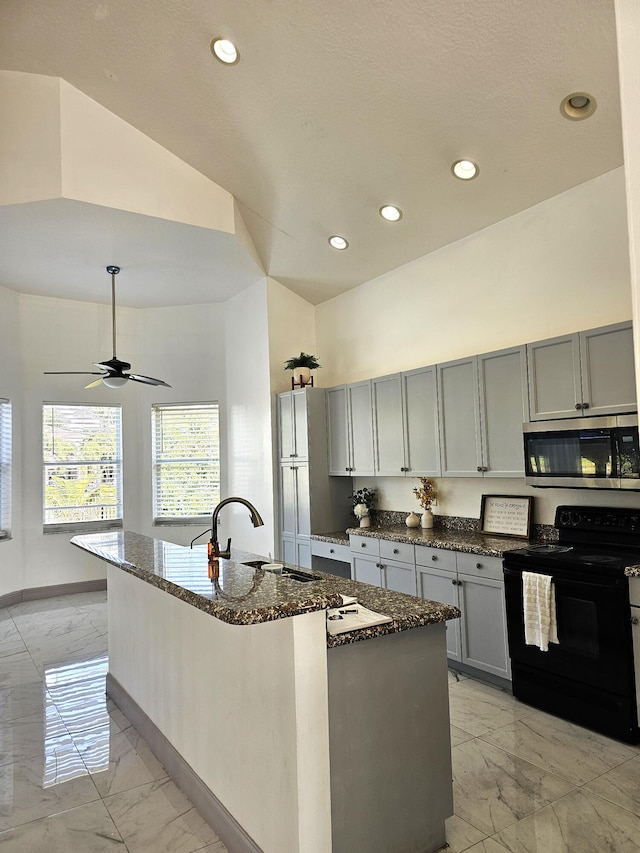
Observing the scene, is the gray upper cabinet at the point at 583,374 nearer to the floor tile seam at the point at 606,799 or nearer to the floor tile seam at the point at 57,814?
the floor tile seam at the point at 606,799

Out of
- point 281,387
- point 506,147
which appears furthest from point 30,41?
point 281,387

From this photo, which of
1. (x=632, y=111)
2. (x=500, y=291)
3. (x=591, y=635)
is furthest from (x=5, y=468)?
(x=632, y=111)

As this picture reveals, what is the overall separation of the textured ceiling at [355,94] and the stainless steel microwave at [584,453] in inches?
63.0

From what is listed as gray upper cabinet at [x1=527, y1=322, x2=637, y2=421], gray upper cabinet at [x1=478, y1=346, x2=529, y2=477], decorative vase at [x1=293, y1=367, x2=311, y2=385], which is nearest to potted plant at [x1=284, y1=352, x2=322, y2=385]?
decorative vase at [x1=293, y1=367, x2=311, y2=385]

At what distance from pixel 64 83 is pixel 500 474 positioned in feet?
13.0

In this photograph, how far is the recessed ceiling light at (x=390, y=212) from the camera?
4402 millimetres

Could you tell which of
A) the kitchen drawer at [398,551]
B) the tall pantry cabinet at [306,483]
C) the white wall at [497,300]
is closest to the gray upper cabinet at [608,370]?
the white wall at [497,300]

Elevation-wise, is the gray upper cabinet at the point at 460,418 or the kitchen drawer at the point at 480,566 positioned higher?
the gray upper cabinet at the point at 460,418

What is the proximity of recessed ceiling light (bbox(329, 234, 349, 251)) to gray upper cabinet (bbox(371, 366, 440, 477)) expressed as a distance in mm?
1193

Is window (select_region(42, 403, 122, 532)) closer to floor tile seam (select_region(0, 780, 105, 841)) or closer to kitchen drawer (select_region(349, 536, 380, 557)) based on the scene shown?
kitchen drawer (select_region(349, 536, 380, 557))

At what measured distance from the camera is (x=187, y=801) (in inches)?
102

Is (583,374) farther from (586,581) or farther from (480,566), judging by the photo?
(480,566)

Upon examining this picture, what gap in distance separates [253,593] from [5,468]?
5.35 metres

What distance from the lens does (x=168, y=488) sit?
704cm
